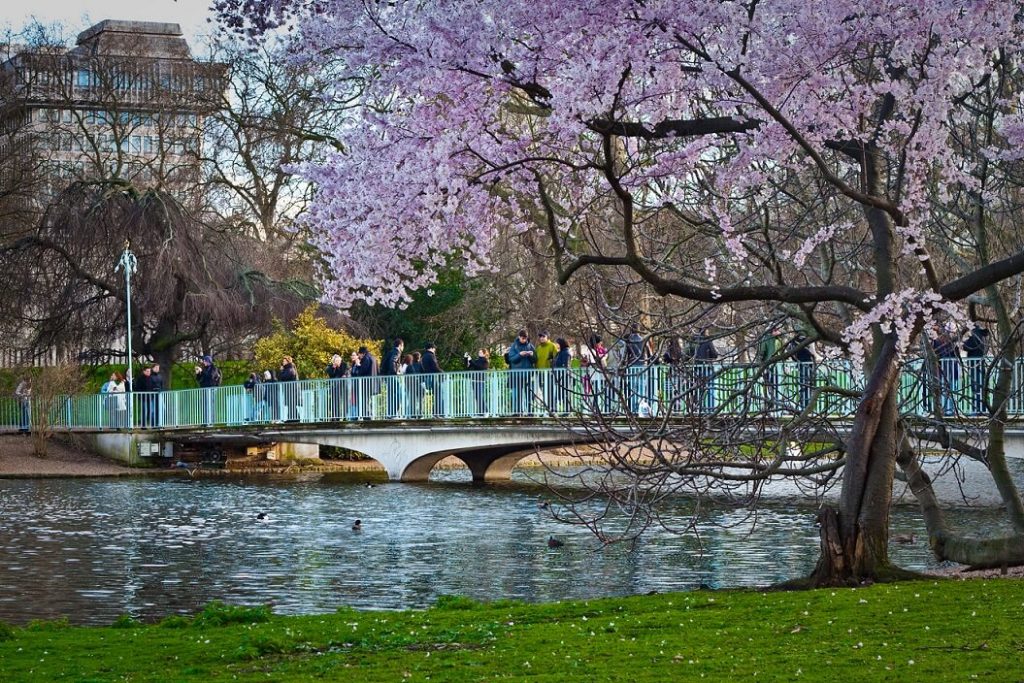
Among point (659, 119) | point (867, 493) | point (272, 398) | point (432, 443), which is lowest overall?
point (867, 493)

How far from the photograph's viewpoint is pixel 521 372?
115 ft

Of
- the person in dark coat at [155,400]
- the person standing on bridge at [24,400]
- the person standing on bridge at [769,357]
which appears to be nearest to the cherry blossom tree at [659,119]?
the person standing on bridge at [769,357]

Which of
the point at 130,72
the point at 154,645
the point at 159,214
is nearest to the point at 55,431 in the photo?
the point at 159,214

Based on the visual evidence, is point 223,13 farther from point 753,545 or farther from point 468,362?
point 468,362

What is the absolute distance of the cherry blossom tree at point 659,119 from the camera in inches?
419

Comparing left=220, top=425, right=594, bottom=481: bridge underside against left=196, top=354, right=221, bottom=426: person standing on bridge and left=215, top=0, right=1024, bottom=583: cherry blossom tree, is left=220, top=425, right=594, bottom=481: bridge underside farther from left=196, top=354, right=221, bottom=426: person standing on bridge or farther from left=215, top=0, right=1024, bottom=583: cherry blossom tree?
left=215, top=0, right=1024, bottom=583: cherry blossom tree

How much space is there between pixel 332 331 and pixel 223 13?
3273 centimetres

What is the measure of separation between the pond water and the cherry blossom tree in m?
2.61

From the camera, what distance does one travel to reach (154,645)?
11.4 meters

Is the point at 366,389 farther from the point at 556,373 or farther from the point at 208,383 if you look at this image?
the point at 556,373

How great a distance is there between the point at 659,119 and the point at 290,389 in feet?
93.5

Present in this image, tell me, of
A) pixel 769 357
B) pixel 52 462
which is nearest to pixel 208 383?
pixel 52 462

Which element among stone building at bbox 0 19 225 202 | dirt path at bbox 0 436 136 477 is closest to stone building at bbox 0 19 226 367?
stone building at bbox 0 19 225 202

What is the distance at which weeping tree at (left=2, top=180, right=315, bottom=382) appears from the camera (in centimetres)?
4212
